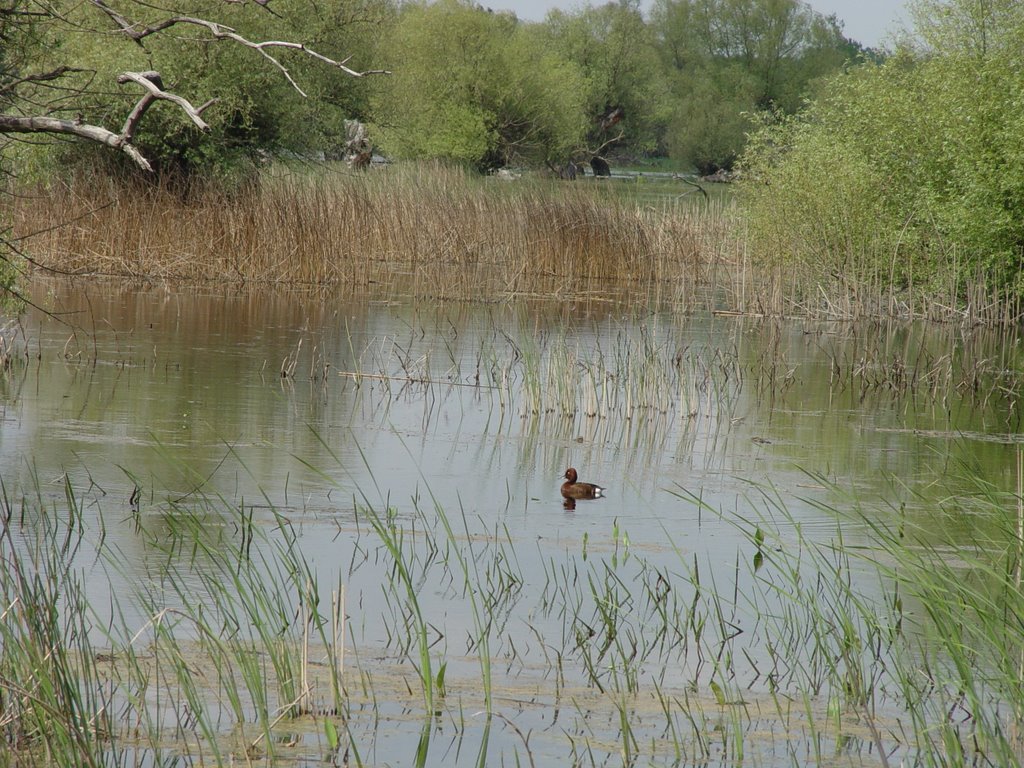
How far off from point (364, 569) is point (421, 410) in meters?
4.34

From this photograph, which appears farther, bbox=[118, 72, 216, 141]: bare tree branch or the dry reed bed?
the dry reed bed

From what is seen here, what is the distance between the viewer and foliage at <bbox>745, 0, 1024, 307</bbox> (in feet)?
56.4

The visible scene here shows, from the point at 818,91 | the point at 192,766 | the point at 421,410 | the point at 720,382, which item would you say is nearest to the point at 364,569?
the point at 192,766

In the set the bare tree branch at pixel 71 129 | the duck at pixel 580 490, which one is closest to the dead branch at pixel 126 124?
the bare tree branch at pixel 71 129

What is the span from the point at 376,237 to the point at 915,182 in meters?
7.61

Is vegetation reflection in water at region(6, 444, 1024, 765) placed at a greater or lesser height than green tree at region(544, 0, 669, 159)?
lesser

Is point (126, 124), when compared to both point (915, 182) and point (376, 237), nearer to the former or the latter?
point (915, 182)

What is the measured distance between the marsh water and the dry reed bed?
227 centimetres

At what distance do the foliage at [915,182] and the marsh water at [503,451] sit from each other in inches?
78.8

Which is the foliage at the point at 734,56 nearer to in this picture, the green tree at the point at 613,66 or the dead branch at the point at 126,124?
the green tree at the point at 613,66

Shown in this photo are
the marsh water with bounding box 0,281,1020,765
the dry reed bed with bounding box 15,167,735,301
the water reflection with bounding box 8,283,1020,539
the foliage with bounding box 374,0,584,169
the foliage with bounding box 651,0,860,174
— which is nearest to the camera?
the marsh water with bounding box 0,281,1020,765

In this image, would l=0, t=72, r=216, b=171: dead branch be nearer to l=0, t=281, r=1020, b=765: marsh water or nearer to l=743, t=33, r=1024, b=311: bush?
l=0, t=281, r=1020, b=765: marsh water

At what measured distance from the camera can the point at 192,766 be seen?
3631mm

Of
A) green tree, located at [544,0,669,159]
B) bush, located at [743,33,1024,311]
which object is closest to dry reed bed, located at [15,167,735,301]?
bush, located at [743,33,1024,311]
